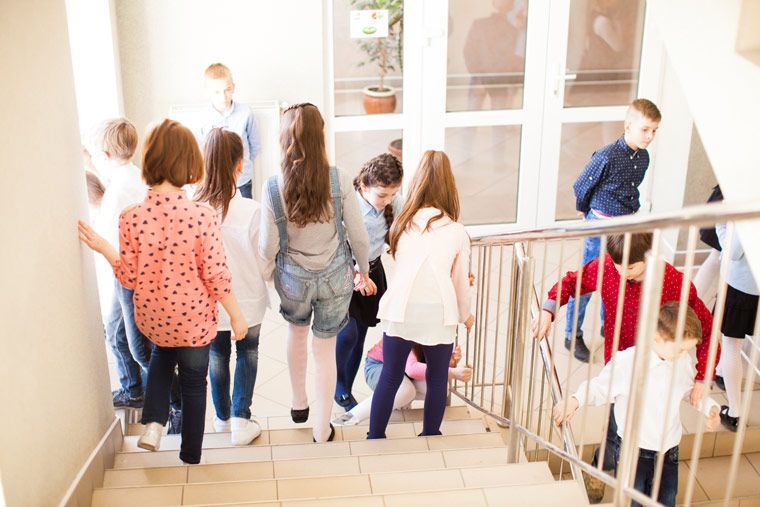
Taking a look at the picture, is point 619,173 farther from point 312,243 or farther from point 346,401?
point 312,243

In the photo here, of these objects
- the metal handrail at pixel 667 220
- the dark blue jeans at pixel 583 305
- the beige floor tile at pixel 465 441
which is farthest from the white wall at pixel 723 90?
the dark blue jeans at pixel 583 305

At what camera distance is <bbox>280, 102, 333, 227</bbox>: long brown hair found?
10.3 ft

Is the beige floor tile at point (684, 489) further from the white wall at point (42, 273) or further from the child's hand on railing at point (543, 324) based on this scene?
the white wall at point (42, 273)

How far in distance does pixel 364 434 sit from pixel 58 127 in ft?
6.41

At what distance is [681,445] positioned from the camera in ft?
12.7

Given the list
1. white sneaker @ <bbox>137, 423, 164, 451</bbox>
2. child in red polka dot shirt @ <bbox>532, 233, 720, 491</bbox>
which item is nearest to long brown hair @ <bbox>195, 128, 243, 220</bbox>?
white sneaker @ <bbox>137, 423, 164, 451</bbox>

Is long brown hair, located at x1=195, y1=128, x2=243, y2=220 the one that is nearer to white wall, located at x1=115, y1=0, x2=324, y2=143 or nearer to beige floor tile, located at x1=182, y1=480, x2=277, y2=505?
beige floor tile, located at x1=182, y1=480, x2=277, y2=505

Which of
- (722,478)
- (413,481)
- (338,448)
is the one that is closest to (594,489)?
(722,478)

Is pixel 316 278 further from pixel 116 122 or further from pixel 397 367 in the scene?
pixel 116 122

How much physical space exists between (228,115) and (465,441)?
2883 millimetres

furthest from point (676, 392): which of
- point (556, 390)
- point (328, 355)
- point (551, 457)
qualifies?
point (328, 355)

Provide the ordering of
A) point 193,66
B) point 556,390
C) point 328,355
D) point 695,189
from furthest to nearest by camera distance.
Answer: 1. point 695,189
2. point 193,66
3. point 328,355
4. point 556,390

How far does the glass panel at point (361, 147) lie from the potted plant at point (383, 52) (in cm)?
20

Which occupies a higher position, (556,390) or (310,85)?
(310,85)
